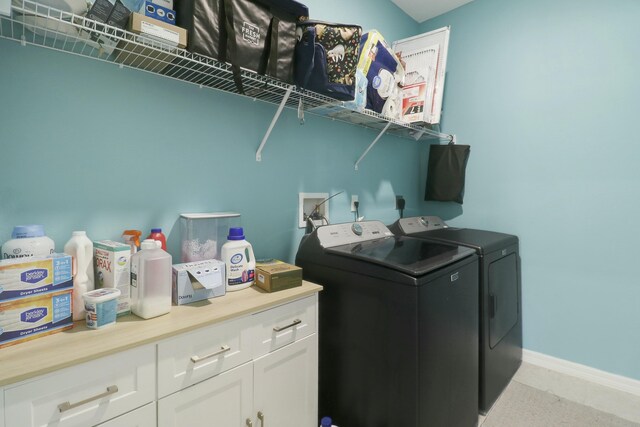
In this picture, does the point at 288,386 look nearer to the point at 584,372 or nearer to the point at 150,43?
the point at 150,43

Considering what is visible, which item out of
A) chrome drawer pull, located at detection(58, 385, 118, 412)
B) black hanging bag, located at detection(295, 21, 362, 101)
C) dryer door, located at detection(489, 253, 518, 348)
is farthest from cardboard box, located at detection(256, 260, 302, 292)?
dryer door, located at detection(489, 253, 518, 348)

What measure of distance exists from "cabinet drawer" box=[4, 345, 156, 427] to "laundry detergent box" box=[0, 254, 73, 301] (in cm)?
26

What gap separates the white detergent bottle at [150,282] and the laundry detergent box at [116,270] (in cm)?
2

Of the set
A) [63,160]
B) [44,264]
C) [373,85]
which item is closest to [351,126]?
[373,85]

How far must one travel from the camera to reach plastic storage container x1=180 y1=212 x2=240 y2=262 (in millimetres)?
1348

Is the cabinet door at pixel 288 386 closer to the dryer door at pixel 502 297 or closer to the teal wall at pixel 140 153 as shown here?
the teal wall at pixel 140 153

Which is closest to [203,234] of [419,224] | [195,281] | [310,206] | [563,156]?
[195,281]

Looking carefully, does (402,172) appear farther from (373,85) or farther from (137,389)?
(137,389)

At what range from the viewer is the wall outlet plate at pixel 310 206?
191 centimetres

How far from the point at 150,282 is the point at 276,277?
1.55 feet

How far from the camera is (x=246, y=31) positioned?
1.17 m

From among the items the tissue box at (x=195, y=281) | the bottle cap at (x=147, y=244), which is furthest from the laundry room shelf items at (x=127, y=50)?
the tissue box at (x=195, y=281)

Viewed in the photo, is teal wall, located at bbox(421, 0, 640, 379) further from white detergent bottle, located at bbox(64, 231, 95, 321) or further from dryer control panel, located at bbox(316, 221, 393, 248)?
white detergent bottle, located at bbox(64, 231, 95, 321)

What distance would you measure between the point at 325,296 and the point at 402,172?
160 cm
